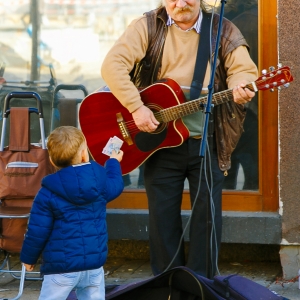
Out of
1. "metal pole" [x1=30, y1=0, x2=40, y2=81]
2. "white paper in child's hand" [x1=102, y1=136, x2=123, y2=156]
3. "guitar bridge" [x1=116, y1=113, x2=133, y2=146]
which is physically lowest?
"white paper in child's hand" [x1=102, y1=136, x2=123, y2=156]

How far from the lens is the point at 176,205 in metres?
4.56

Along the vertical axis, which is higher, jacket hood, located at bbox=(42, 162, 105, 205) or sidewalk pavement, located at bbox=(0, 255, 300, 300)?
jacket hood, located at bbox=(42, 162, 105, 205)

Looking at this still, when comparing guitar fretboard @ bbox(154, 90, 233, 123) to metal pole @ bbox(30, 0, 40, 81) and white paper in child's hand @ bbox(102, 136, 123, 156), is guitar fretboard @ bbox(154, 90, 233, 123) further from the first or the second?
metal pole @ bbox(30, 0, 40, 81)

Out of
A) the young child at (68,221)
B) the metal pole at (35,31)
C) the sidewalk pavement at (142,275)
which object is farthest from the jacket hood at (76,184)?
the metal pole at (35,31)

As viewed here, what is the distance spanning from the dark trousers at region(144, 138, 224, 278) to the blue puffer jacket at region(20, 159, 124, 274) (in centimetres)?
88

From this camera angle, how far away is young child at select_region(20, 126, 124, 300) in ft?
11.8

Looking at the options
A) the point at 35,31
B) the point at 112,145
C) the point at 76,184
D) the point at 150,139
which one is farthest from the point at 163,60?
the point at 35,31

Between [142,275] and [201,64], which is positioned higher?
[201,64]

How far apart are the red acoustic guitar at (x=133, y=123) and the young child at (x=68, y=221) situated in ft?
2.56

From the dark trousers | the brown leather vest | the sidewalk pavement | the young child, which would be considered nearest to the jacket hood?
the young child

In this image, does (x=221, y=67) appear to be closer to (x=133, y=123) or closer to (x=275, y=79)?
(x=275, y=79)

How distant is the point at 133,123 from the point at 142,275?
1.40 m

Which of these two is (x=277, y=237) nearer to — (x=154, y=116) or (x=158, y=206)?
(x=158, y=206)

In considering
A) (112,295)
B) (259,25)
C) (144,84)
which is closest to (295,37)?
(259,25)
